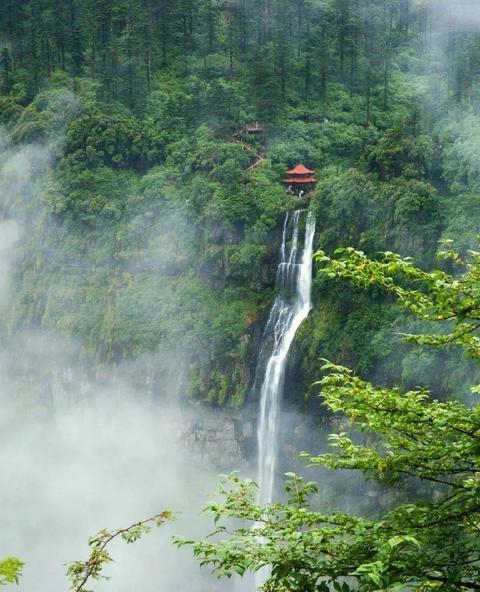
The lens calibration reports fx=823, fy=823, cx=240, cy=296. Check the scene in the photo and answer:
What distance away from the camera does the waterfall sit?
2947cm

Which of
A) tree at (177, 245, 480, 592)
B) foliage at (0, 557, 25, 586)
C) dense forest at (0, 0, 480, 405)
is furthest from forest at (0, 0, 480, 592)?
foliage at (0, 557, 25, 586)

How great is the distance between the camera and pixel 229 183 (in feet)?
112

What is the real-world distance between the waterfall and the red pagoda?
2.87 meters

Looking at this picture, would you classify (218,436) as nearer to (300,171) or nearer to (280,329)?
(280,329)

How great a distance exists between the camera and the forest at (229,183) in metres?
28.3

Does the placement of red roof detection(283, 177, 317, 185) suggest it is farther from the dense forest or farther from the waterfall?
the waterfall

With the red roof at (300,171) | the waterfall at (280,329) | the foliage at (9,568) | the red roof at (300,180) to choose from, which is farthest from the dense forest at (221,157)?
the foliage at (9,568)

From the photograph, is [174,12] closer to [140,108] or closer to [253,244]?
[140,108]

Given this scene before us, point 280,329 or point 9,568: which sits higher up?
point 9,568

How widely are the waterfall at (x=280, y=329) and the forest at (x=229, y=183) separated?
37cm

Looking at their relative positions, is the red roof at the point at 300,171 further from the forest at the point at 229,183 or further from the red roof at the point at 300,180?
the forest at the point at 229,183

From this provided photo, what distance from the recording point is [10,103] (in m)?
43.2

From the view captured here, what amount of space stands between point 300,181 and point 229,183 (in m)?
2.94

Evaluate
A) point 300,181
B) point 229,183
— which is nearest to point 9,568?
point 229,183
